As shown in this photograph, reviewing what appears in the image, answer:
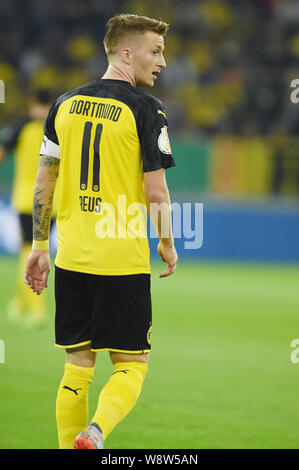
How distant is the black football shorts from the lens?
12.2ft

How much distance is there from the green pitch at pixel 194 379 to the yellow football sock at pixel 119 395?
72cm

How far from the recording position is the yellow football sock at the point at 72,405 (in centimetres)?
378

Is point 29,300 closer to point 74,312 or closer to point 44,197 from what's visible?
point 44,197

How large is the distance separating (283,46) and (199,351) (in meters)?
12.8

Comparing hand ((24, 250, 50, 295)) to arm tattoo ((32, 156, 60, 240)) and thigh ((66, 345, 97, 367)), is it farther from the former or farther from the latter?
thigh ((66, 345, 97, 367))

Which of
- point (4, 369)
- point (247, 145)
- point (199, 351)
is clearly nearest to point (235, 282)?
point (247, 145)

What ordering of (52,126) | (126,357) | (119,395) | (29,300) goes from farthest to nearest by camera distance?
(29,300) < (52,126) < (126,357) < (119,395)

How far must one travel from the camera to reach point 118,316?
3.71 m

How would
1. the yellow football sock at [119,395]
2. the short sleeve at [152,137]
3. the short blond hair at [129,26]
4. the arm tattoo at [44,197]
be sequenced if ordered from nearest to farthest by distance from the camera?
the yellow football sock at [119,395] < the short sleeve at [152,137] < the short blond hair at [129,26] < the arm tattoo at [44,197]

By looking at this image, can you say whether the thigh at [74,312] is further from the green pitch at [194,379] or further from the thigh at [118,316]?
the green pitch at [194,379]

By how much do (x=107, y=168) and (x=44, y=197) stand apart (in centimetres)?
45

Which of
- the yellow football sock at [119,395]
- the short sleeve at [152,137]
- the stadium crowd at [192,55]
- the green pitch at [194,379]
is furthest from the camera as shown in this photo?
the stadium crowd at [192,55]

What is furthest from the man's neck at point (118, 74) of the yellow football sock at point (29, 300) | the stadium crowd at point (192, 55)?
the stadium crowd at point (192, 55)

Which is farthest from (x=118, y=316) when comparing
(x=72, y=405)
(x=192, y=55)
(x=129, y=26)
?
(x=192, y=55)
